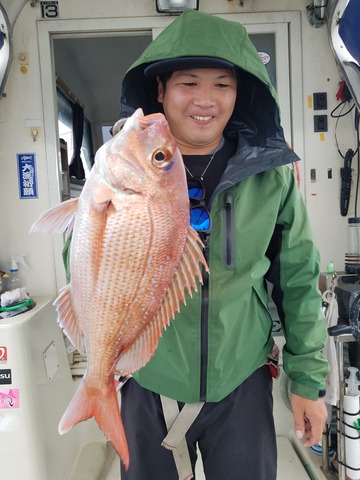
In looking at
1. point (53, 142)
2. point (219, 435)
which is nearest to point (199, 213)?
point (219, 435)

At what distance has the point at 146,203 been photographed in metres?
0.97

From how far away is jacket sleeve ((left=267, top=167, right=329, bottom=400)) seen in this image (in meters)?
1.48

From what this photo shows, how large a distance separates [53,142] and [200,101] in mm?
2334

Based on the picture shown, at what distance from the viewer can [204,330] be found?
1420 mm

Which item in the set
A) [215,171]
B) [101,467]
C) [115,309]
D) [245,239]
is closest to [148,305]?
[115,309]

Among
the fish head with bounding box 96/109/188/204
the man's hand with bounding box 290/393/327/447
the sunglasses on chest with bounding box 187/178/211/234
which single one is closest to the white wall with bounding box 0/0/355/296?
the man's hand with bounding box 290/393/327/447

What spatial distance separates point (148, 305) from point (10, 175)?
2837mm

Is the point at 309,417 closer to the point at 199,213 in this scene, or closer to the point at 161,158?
the point at 199,213

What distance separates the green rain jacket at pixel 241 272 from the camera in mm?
1401

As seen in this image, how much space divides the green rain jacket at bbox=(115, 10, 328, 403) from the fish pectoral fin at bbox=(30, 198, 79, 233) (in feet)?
1.84

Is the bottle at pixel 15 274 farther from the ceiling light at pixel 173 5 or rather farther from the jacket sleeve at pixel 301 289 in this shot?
the jacket sleeve at pixel 301 289

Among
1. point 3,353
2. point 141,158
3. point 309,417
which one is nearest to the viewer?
point 141,158

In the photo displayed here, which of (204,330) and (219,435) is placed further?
(219,435)

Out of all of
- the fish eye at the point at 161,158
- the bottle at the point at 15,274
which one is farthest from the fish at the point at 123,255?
the bottle at the point at 15,274
